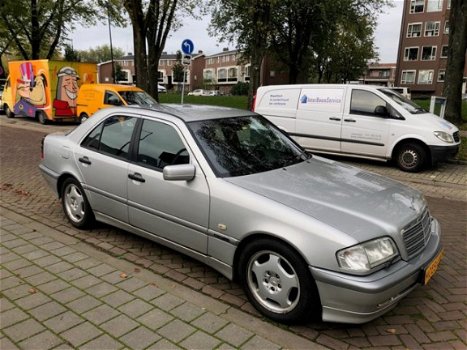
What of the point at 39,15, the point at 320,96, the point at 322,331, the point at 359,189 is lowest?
the point at 322,331

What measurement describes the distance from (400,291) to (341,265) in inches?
19.9

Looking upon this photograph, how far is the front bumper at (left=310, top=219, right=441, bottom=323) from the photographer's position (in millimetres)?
2580

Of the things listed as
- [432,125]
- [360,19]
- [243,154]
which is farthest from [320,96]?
[360,19]

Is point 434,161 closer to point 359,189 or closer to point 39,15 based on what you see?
point 359,189

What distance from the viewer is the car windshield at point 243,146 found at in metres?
3.54

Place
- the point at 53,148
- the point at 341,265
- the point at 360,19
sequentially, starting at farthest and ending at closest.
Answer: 1. the point at 360,19
2. the point at 53,148
3. the point at 341,265

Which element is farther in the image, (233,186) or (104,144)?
(104,144)

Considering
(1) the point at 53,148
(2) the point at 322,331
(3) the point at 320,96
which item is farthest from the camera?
(3) the point at 320,96

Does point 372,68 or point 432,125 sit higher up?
point 372,68

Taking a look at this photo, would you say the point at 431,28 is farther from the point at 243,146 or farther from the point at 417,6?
the point at 243,146

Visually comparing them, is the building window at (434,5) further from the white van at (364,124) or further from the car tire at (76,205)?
the car tire at (76,205)

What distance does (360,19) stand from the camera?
2659 cm

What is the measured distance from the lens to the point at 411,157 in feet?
28.9

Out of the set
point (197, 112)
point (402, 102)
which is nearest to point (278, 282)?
point (197, 112)
